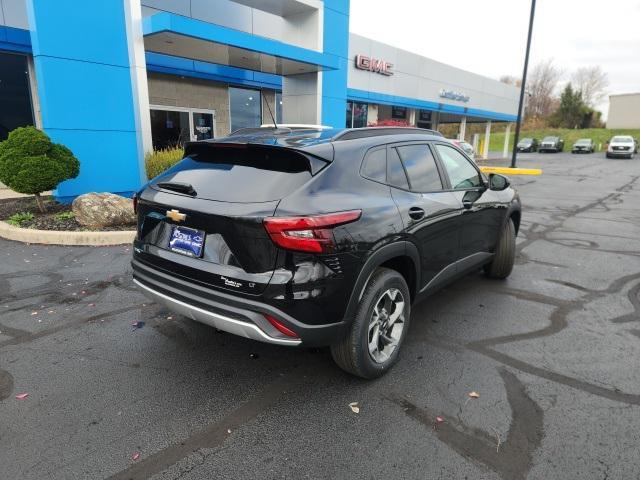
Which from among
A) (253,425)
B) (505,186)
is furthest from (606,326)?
(253,425)

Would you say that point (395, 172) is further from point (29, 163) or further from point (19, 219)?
point (19, 219)

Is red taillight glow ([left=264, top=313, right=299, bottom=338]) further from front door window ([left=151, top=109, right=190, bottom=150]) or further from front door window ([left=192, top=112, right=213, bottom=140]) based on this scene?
front door window ([left=192, top=112, right=213, bottom=140])

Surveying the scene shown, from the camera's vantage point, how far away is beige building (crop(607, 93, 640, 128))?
60.6 meters

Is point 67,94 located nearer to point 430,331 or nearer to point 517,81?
point 430,331

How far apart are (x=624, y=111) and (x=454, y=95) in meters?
48.8

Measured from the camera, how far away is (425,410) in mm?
2848

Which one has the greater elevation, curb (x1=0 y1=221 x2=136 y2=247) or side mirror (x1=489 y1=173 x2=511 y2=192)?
side mirror (x1=489 y1=173 x2=511 y2=192)

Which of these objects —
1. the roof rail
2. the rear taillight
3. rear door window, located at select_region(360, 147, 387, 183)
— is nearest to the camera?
the rear taillight

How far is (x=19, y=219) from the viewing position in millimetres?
7324

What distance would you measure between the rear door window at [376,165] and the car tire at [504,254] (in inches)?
92.1

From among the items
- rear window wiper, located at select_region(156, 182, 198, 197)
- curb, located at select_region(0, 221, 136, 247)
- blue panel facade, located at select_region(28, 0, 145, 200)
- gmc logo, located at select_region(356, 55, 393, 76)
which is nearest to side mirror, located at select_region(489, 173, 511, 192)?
rear window wiper, located at select_region(156, 182, 198, 197)

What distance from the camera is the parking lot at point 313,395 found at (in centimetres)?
239

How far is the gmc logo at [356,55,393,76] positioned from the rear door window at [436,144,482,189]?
16964 millimetres

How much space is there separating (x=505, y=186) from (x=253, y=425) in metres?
3.55
